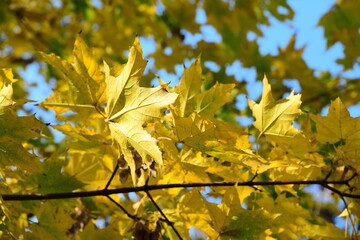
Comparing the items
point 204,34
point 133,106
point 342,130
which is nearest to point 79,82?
point 133,106

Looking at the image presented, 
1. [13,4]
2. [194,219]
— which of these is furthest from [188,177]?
[13,4]

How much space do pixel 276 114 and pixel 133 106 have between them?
A: 0.89ft

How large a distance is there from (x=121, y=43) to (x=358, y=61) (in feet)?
4.93

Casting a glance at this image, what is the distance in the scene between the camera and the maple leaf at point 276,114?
0.75 m

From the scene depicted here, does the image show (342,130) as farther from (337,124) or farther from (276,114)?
(276,114)

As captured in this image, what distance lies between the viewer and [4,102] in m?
0.62

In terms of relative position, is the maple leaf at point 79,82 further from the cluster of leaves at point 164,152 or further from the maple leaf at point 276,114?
the maple leaf at point 276,114

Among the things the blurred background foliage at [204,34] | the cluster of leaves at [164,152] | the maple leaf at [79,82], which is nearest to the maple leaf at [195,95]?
the cluster of leaves at [164,152]

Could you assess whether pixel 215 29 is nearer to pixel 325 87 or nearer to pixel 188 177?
pixel 325 87

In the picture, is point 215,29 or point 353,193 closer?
point 353,193

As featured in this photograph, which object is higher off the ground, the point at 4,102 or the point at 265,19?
the point at 265,19

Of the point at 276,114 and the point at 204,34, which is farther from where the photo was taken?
the point at 204,34

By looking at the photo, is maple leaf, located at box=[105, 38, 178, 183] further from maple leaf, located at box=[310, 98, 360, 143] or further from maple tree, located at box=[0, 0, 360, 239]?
maple leaf, located at box=[310, 98, 360, 143]

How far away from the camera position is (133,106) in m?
0.63
